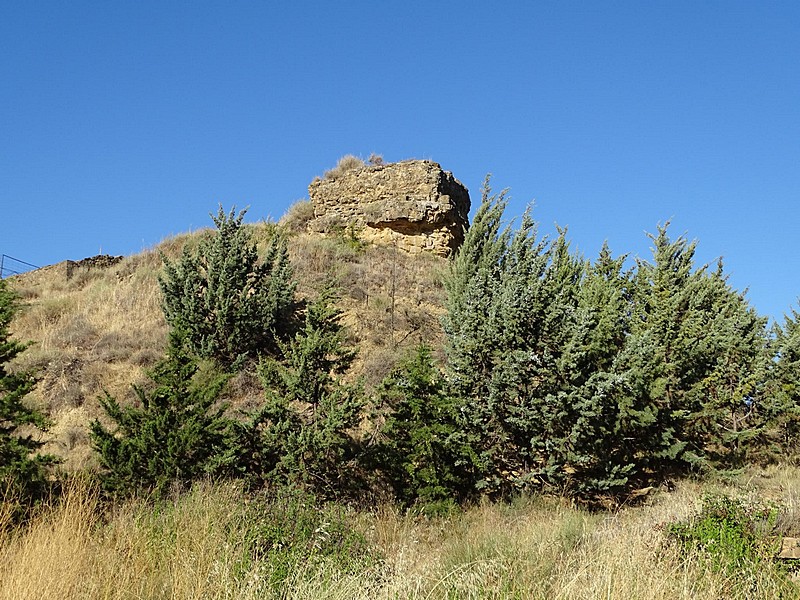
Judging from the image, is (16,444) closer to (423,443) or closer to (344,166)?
(423,443)

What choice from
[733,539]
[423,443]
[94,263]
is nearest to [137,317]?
[94,263]

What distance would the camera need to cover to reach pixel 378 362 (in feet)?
45.8

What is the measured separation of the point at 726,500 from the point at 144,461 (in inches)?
286

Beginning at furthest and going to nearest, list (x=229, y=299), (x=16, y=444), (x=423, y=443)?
(x=229, y=299), (x=423, y=443), (x=16, y=444)

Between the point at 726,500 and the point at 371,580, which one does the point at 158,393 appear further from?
the point at 726,500

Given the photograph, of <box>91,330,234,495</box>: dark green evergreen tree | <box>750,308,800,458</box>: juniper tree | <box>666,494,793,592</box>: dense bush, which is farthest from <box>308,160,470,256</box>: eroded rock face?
<box>666,494,793,592</box>: dense bush

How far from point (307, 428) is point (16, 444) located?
3759 mm

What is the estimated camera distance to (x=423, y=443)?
9203 mm

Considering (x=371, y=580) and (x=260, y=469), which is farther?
(x=260, y=469)

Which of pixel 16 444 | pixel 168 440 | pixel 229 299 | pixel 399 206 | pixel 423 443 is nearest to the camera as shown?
pixel 16 444

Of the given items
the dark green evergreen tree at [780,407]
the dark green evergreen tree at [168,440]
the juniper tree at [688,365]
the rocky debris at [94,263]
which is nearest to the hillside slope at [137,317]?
the rocky debris at [94,263]

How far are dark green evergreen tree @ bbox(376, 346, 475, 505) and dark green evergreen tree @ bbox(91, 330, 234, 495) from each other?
7.99 ft

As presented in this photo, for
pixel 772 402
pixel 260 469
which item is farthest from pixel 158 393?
pixel 772 402

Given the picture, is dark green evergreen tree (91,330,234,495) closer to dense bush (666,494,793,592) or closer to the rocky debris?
dense bush (666,494,793,592)
